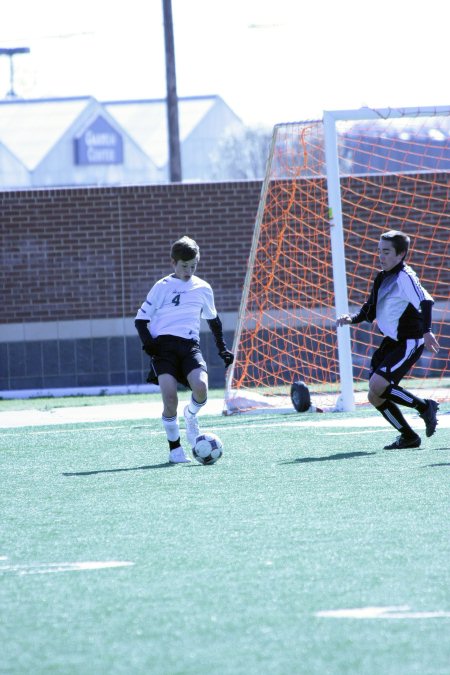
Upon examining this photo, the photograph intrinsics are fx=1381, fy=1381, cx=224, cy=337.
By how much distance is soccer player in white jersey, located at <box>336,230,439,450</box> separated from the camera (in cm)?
917

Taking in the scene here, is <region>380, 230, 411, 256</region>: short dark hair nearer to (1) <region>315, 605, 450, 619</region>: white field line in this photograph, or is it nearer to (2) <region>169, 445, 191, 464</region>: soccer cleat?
(2) <region>169, 445, 191, 464</region>: soccer cleat

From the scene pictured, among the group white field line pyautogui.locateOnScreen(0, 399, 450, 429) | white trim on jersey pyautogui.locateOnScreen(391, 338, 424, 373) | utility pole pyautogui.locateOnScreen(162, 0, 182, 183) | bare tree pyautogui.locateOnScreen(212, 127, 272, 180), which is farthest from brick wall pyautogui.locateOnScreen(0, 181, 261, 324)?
bare tree pyautogui.locateOnScreen(212, 127, 272, 180)

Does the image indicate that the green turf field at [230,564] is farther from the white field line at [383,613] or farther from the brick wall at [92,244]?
the brick wall at [92,244]

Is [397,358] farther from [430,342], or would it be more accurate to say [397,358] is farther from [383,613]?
[383,613]

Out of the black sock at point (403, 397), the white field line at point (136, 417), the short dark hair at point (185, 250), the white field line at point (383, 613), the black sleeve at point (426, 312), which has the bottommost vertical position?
the white field line at point (136, 417)

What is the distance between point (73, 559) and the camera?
18.3ft

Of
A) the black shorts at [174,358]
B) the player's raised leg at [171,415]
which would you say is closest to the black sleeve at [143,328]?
the black shorts at [174,358]

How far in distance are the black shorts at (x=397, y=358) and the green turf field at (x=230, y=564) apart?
0.53 meters

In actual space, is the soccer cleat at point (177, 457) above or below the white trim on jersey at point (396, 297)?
below

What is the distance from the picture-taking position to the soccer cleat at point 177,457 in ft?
30.2

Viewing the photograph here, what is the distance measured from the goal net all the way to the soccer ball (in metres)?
4.31

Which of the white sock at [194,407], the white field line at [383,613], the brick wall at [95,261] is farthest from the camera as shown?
the brick wall at [95,261]

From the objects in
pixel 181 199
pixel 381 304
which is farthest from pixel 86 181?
pixel 381 304

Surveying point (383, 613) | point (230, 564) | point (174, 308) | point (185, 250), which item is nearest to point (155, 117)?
point (174, 308)
